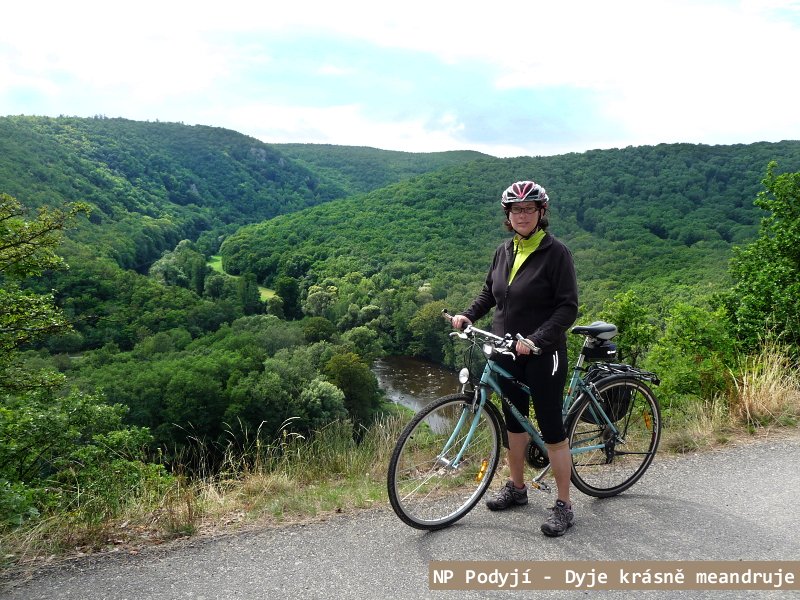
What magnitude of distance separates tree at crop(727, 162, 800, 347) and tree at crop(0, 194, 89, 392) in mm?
11247

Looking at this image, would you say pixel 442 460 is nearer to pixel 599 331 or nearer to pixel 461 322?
pixel 461 322

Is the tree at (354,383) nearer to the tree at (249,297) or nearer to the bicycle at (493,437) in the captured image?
the bicycle at (493,437)

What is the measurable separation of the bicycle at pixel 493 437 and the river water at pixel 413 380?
35.8 meters

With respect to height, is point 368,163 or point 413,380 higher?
point 368,163

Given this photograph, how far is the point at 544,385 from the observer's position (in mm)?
3148

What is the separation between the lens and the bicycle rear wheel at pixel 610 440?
367cm

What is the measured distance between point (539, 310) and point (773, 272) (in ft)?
20.3

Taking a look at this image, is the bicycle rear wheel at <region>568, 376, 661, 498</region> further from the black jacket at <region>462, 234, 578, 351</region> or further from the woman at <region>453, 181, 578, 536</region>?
the black jacket at <region>462, 234, 578, 351</region>

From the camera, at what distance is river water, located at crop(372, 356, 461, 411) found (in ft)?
143

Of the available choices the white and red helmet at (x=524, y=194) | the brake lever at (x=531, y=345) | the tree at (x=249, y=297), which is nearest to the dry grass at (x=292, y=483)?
the brake lever at (x=531, y=345)

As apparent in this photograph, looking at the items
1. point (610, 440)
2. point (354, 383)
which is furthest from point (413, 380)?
point (610, 440)

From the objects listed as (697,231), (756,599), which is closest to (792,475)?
(756,599)

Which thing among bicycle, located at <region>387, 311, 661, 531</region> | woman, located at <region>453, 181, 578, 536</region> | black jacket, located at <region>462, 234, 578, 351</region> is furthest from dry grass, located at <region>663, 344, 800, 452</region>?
black jacket, located at <region>462, 234, 578, 351</region>

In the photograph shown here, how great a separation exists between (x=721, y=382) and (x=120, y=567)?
5.59 meters
